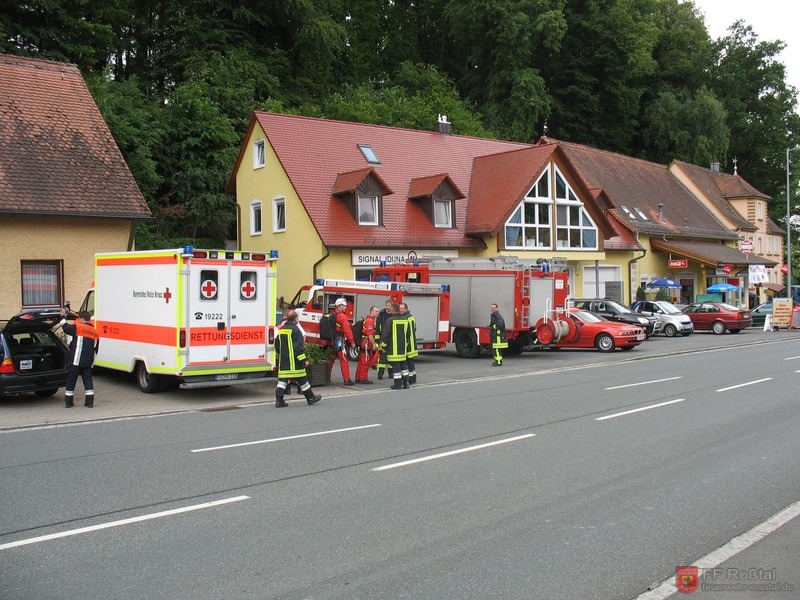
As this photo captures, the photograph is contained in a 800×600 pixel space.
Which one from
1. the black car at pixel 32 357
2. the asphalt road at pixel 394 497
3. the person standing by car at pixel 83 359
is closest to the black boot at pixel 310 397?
the asphalt road at pixel 394 497

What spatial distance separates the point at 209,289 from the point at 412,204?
1831 centimetres

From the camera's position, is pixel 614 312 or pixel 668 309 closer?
pixel 614 312

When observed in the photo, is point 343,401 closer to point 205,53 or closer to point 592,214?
point 592,214

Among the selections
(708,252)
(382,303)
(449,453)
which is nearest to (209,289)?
(449,453)

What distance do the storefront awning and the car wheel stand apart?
18549mm

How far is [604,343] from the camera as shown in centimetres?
2539

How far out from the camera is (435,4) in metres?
55.1

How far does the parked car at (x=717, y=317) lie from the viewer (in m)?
34.7

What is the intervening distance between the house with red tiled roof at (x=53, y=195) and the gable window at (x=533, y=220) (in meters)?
16.4

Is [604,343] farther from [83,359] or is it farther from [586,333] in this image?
[83,359]

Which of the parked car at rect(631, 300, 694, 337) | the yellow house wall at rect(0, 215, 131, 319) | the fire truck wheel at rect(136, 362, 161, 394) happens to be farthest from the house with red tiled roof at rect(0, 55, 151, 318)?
the parked car at rect(631, 300, 694, 337)

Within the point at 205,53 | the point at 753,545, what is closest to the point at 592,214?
the point at 205,53

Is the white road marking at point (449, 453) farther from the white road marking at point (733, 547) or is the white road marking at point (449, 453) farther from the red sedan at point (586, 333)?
the red sedan at point (586, 333)

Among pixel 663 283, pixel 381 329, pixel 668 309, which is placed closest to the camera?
pixel 381 329
